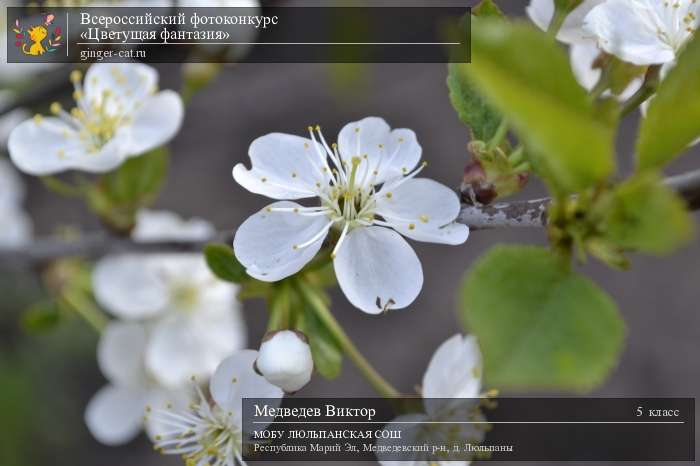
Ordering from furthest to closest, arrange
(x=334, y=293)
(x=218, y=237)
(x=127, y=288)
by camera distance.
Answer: (x=334, y=293), (x=127, y=288), (x=218, y=237)

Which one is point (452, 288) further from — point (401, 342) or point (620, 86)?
point (620, 86)

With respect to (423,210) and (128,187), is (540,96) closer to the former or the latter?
(423,210)

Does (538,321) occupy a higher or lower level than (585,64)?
lower

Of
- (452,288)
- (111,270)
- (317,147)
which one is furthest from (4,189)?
(452,288)

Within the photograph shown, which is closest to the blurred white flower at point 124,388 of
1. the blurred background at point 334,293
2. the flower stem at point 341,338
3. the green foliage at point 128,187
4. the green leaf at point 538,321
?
the green foliage at point 128,187

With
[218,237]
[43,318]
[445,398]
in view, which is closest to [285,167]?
[218,237]

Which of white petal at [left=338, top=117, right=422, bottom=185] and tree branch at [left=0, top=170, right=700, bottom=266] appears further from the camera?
white petal at [left=338, top=117, right=422, bottom=185]

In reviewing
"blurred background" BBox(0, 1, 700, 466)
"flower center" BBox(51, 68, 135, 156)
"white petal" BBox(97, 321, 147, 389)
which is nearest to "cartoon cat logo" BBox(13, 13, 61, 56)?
"flower center" BBox(51, 68, 135, 156)

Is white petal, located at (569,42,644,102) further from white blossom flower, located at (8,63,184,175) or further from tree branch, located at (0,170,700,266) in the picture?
white blossom flower, located at (8,63,184,175)
